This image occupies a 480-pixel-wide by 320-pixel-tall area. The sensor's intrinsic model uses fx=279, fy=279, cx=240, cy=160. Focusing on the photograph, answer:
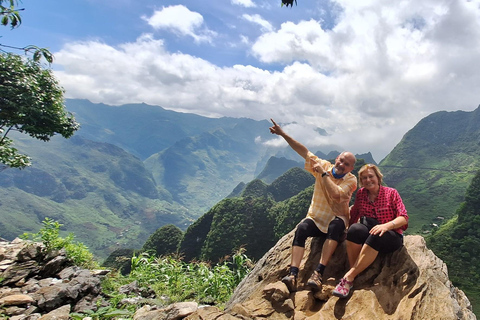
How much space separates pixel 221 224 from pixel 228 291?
5612 cm

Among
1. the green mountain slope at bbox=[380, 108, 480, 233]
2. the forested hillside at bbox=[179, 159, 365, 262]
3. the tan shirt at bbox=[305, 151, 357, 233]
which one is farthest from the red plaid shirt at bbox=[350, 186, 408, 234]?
the green mountain slope at bbox=[380, 108, 480, 233]

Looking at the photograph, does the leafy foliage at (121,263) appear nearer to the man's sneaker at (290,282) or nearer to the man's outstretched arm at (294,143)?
the man's sneaker at (290,282)

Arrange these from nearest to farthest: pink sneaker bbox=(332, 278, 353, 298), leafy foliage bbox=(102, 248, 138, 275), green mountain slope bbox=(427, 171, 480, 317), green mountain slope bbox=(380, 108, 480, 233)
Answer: pink sneaker bbox=(332, 278, 353, 298) < leafy foliage bbox=(102, 248, 138, 275) < green mountain slope bbox=(427, 171, 480, 317) < green mountain slope bbox=(380, 108, 480, 233)

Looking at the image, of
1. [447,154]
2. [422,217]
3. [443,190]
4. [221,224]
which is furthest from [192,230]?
[447,154]

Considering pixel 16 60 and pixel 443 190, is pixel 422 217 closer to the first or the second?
pixel 443 190

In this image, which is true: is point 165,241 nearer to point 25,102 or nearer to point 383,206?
point 25,102

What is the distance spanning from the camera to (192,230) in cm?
6450

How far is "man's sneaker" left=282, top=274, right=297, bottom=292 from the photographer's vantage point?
4.69 metres

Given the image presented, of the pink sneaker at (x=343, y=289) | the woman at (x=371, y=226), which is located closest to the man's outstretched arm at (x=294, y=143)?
the woman at (x=371, y=226)

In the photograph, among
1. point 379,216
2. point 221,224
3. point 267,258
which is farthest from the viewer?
point 221,224

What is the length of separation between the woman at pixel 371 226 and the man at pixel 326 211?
271 mm

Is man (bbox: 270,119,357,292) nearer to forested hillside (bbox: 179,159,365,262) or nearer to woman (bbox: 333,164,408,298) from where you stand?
woman (bbox: 333,164,408,298)

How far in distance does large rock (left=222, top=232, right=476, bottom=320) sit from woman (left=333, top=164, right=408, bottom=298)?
A: 263 millimetres

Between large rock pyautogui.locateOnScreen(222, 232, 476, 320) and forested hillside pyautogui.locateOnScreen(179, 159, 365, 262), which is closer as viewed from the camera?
large rock pyautogui.locateOnScreen(222, 232, 476, 320)
